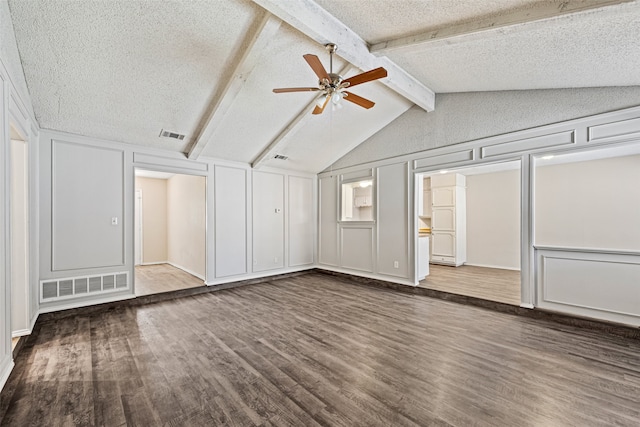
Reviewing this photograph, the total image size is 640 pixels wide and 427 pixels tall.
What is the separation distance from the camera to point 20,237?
314 cm

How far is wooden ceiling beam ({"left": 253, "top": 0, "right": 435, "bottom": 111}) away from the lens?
2.64 m

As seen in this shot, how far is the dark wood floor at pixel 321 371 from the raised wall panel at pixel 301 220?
295cm

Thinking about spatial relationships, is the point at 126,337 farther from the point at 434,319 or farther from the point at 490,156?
the point at 490,156

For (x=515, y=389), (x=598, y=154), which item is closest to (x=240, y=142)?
(x=515, y=389)

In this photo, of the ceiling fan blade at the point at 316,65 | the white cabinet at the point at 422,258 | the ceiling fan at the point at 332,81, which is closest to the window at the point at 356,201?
the white cabinet at the point at 422,258

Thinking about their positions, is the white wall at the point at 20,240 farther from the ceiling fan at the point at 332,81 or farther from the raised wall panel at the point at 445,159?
the raised wall panel at the point at 445,159

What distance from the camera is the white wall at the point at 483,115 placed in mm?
3375

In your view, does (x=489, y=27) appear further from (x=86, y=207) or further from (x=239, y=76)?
(x=86, y=207)

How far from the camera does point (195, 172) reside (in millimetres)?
5242

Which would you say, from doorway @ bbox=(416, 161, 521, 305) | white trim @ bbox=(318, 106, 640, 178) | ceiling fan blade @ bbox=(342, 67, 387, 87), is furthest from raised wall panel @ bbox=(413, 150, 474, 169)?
ceiling fan blade @ bbox=(342, 67, 387, 87)

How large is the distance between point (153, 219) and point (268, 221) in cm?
400

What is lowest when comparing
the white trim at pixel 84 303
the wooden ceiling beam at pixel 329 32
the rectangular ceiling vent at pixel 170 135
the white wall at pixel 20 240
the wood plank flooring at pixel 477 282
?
the wood plank flooring at pixel 477 282

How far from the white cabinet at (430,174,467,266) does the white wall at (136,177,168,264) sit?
7689 millimetres

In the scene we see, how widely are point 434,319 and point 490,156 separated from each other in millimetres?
2584
